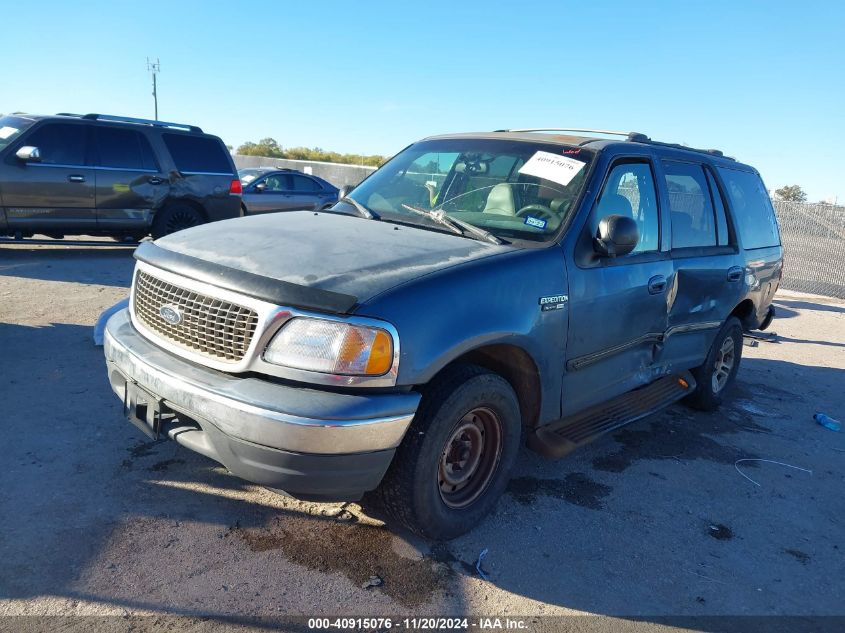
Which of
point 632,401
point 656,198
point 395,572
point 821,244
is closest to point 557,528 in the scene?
point 395,572

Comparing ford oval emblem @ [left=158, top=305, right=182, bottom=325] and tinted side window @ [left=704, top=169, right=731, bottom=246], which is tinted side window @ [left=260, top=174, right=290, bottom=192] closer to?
tinted side window @ [left=704, top=169, right=731, bottom=246]

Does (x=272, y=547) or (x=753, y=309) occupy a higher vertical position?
(x=753, y=309)

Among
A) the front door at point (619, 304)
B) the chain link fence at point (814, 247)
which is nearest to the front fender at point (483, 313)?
the front door at point (619, 304)

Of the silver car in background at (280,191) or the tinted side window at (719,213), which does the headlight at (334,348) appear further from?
the silver car in background at (280,191)

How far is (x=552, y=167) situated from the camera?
3705mm

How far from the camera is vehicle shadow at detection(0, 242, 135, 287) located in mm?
7969

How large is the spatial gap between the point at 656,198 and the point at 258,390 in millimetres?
2948

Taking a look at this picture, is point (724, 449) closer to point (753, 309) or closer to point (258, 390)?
point (753, 309)

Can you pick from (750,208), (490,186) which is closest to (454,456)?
(490,186)

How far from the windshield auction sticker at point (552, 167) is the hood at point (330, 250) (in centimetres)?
69

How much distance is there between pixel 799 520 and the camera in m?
3.72

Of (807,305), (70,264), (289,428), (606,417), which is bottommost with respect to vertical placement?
(807,305)

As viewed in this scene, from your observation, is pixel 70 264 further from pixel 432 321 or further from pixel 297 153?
pixel 297 153

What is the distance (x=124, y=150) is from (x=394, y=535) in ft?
27.2
